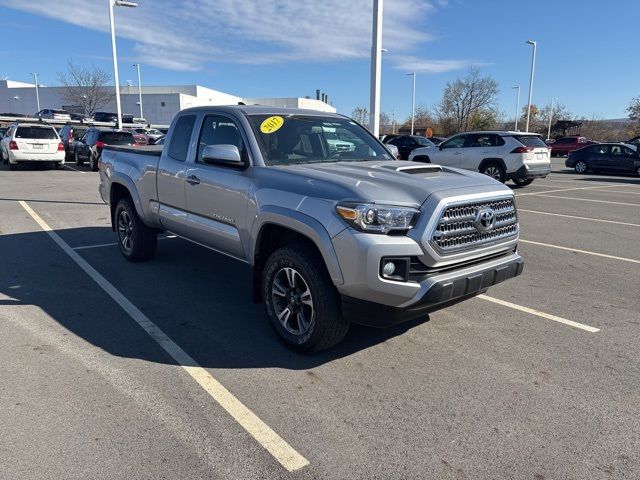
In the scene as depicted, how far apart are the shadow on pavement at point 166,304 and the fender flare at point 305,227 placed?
2.77 ft

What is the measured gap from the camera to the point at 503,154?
50.4ft

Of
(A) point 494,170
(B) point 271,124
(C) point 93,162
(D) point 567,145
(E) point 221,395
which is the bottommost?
(E) point 221,395

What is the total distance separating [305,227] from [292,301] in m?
0.68

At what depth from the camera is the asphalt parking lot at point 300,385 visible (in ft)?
8.83

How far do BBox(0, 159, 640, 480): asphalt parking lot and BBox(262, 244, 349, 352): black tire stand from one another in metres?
0.19

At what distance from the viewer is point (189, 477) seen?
255cm

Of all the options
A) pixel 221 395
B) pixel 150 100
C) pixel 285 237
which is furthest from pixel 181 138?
pixel 150 100

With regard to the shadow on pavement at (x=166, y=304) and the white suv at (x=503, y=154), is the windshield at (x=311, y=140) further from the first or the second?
the white suv at (x=503, y=154)

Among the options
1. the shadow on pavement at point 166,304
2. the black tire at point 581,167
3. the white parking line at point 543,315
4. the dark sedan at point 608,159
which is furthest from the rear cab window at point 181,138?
the black tire at point 581,167

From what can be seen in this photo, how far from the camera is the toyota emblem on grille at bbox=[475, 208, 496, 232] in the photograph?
145 inches

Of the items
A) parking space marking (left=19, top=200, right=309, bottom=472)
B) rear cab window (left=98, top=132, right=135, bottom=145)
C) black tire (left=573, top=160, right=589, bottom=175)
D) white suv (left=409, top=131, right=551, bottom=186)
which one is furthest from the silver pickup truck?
black tire (left=573, top=160, right=589, bottom=175)

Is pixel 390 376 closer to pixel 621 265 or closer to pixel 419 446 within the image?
pixel 419 446

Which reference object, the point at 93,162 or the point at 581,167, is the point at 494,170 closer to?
the point at 581,167

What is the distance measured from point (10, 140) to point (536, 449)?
21.9 meters
